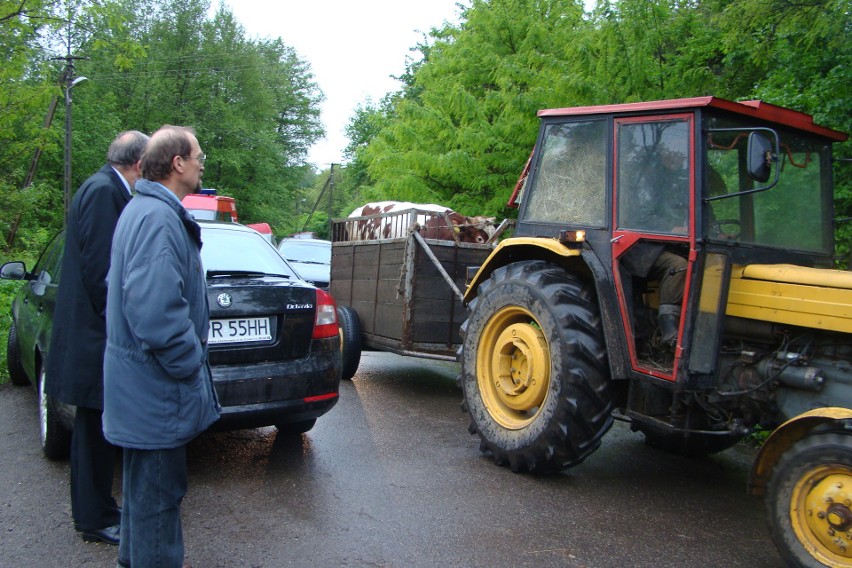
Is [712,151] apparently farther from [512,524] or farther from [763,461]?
[512,524]

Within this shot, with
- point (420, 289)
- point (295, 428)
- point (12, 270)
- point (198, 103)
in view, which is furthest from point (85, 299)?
point (198, 103)

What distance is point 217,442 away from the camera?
5.11m

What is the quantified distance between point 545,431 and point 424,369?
16.2ft

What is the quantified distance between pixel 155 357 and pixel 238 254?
8.53ft

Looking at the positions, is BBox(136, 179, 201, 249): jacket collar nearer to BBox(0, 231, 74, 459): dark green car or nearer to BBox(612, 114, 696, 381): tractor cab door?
BBox(0, 231, 74, 459): dark green car

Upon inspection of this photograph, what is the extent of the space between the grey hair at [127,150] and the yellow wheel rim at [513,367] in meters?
2.65

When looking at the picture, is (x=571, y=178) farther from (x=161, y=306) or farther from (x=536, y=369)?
(x=161, y=306)

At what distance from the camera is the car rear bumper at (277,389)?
162 inches

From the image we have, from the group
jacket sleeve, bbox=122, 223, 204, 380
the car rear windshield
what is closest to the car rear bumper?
the car rear windshield

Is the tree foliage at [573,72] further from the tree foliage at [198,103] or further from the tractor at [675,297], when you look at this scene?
the tree foliage at [198,103]

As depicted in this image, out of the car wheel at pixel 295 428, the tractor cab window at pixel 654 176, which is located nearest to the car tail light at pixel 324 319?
the car wheel at pixel 295 428

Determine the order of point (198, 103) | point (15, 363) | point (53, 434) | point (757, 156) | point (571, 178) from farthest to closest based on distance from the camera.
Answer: point (198, 103) < point (15, 363) < point (571, 178) < point (53, 434) < point (757, 156)

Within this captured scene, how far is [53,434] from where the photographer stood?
173 inches

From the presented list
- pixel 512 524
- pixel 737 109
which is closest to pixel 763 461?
pixel 512 524
